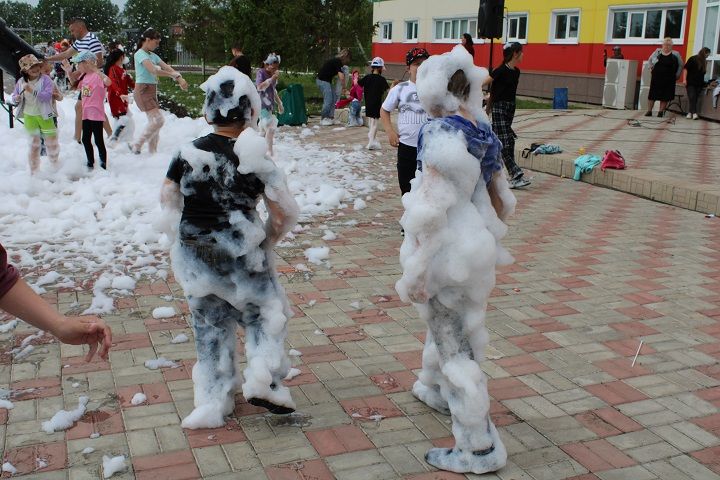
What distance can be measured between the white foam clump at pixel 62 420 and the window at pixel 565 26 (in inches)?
993

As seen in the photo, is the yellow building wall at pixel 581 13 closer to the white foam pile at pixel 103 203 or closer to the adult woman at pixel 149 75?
the white foam pile at pixel 103 203

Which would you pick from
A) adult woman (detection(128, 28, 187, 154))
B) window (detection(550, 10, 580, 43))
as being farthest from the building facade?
adult woman (detection(128, 28, 187, 154))

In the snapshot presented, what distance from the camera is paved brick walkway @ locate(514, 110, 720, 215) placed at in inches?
403

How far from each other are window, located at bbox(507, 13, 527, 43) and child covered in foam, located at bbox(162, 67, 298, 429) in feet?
89.3

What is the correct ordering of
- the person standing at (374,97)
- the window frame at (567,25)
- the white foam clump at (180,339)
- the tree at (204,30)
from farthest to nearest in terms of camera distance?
the tree at (204,30) → the window frame at (567,25) → the person standing at (374,97) → the white foam clump at (180,339)

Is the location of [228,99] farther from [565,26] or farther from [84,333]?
[565,26]

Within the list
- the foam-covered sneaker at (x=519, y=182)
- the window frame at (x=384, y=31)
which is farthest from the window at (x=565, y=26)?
the foam-covered sneaker at (x=519, y=182)

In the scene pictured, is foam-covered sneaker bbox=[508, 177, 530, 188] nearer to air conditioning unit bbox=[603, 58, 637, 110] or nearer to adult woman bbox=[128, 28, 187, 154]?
adult woman bbox=[128, 28, 187, 154]

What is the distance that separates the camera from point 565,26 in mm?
27516

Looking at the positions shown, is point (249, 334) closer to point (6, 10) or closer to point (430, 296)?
point (430, 296)

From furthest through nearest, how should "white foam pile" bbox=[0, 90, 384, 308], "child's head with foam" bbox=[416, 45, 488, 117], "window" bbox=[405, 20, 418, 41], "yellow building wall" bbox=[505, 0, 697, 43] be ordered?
1. "window" bbox=[405, 20, 418, 41]
2. "yellow building wall" bbox=[505, 0, 697, 43]
3. "white foam pile" bbox=[0, 90, 384, 308]
4. "child's head with foam" bbox=[416, 45, 488, 117]

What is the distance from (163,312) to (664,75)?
56.3 feet

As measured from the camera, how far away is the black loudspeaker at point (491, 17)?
13.2 m

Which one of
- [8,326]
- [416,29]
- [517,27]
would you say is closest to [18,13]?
[416,29]
